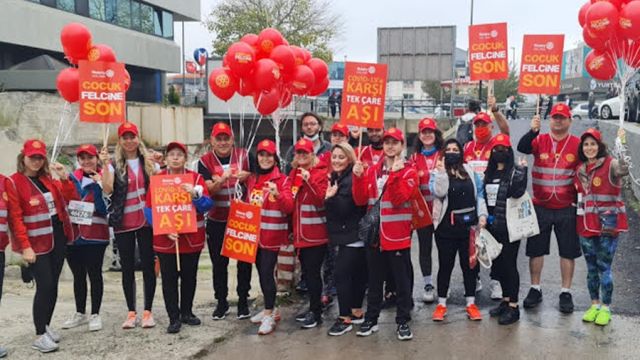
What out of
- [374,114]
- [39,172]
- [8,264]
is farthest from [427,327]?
[8,264]

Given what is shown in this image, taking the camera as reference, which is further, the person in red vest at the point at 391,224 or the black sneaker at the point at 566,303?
the black sneaker at the point at 566,303

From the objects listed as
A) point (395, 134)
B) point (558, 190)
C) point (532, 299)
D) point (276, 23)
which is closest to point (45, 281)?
point (395, 134)

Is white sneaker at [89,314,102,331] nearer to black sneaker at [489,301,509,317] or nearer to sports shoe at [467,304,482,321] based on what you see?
sports shoe at [467,304,482,321]

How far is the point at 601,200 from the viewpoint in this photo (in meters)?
5.50

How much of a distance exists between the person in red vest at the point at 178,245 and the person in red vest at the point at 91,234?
1.71ft

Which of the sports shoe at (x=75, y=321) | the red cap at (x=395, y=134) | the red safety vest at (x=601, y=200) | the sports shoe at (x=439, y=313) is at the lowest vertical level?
the sports shoe at (x=75, y=321)

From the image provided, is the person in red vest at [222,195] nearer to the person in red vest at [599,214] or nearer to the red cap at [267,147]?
the red cap at [267,147]

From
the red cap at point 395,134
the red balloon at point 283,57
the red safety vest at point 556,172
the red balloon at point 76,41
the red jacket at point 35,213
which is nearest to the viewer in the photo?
the red jacket at point 35,213

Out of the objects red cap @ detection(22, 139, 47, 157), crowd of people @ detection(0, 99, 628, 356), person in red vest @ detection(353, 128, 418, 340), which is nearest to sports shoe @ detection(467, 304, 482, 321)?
crowd of people @ detection(0, 99, 628, 356)

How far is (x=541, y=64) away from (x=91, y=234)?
484 centimetres

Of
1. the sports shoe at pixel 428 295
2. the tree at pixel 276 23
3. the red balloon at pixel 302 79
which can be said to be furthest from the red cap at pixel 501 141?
the tree at pixel 276 23

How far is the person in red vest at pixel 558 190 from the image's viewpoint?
578 centimetres

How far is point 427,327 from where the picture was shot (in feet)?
18.3

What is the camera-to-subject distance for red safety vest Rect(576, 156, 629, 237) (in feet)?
17.9
